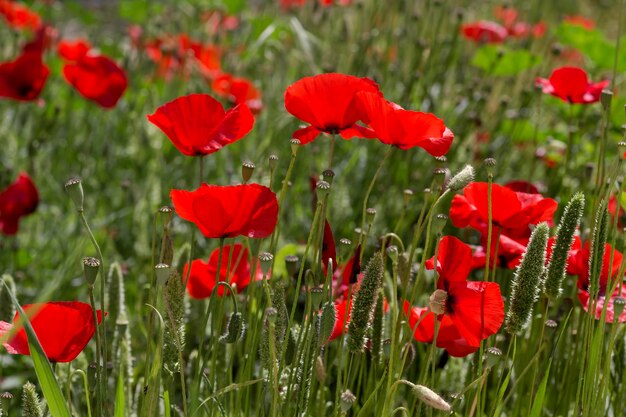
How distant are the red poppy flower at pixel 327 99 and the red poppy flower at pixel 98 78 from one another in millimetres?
1362

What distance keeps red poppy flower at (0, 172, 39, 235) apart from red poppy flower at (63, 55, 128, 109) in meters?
0.46

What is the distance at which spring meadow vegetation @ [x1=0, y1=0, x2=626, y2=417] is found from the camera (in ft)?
3.90

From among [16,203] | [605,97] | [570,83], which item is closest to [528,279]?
[605,97]

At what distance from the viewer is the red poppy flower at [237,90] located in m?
2.77

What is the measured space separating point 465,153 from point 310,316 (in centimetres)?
183

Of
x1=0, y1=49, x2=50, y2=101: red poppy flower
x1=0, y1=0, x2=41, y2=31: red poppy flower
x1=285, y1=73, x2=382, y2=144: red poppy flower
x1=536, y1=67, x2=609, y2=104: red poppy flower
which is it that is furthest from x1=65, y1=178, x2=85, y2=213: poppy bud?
x1=0, y1=0, x2=41, y2=31: red poppy flower

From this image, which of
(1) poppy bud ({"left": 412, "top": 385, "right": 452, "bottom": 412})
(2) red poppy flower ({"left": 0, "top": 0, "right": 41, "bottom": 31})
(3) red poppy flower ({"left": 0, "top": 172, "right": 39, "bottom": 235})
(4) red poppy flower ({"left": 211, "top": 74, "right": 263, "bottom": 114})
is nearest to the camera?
(1) poppy bud ({"left": 412, "top": 385, "right": 452, "bottom": 412})

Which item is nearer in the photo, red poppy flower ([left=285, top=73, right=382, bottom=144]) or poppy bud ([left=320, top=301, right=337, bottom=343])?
poppy bud ([left=320, top=301, right=337, bottom=343])

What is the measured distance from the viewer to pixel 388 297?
5.43 feet

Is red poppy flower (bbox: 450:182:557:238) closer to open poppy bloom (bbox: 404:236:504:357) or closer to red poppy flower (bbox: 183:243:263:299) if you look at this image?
open poppy bloom (bbox: 404:236:504:357)

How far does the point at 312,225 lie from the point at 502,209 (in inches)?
12.9

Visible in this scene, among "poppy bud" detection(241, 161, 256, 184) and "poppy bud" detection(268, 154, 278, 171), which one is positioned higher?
"poppy bud" detection(268, 154, 278, 171)

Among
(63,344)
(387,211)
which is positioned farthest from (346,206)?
(63,344)

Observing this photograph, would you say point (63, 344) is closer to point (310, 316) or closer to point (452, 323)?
point (310, 316)
